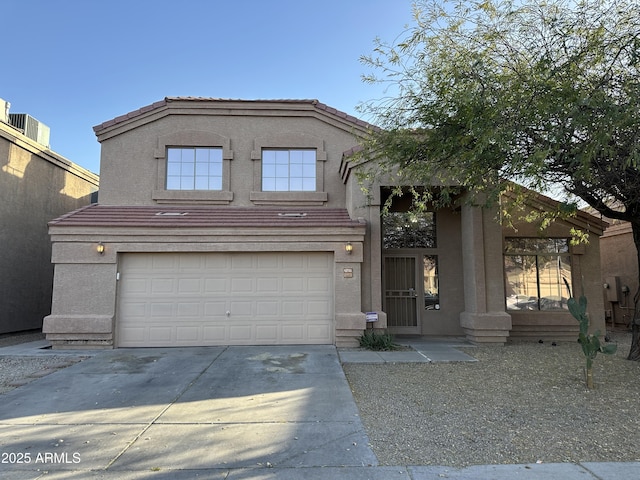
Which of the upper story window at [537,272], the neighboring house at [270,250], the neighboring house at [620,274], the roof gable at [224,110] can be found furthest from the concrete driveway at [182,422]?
the neighboring house at [620,274]

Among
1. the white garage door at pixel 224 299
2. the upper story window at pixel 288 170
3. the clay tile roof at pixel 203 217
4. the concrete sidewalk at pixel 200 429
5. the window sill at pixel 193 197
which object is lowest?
the concrete sidewalk at pixel 200 429

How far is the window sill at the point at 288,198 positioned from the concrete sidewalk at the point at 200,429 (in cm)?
510

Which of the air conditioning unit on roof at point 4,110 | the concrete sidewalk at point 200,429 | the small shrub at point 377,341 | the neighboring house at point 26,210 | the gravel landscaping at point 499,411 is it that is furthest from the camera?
the air conditioning unit on roof at point 4,110

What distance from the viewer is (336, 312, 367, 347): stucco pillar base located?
10016 millimetres

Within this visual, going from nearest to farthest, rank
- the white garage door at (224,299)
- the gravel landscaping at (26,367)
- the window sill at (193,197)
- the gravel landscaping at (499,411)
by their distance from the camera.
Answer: the gravel landscaping at (499,411), the gravel landscaping at (26,367), the white garage door at (224,299), the window sill at (193,197)

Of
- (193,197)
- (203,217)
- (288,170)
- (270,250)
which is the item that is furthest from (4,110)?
(270,250)

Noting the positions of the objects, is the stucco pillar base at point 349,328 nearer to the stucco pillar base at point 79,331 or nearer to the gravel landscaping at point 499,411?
the gravel landscaping at point 499,411

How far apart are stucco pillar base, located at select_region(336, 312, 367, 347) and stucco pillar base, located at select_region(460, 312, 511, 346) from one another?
2.77m

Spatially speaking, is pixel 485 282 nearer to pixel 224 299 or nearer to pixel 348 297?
pixel 348 297

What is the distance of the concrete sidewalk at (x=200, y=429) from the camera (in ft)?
12.9

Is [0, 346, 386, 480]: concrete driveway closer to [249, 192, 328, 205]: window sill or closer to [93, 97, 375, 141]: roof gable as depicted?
[249, 192, 328, 205]: window sill

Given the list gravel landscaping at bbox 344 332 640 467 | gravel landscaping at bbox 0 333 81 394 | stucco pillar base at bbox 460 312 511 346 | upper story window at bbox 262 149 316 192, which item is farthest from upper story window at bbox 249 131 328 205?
gravel landscaping at bbox 0 333 81 394

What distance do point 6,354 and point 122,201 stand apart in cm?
451

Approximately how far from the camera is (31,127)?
14391 mm
